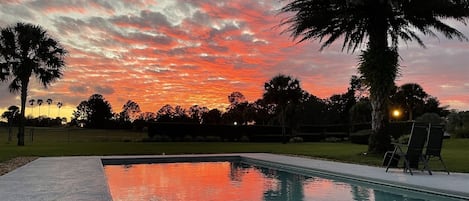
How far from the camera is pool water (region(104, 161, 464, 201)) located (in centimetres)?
743

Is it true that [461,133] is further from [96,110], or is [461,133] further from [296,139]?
[96,110]

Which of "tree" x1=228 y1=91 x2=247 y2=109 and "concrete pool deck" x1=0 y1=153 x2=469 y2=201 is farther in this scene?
"tree" x1=228 y1=91 x2=247 y2=109

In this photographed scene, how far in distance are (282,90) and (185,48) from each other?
1698 centimetres

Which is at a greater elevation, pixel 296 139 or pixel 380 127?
pixel 380 127

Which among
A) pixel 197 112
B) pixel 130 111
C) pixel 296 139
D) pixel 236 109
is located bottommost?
pixel 296 139

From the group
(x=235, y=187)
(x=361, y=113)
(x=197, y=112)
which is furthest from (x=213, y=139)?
(x=197, y=112)

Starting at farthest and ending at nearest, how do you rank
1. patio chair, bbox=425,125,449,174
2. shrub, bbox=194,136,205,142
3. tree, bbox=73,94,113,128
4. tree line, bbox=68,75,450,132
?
tree, bbox=73,94,113,128
tree line, bbox=68,75,450,132
shrub, bbox=194,136,205,142
patio chair, bbox=425,125,449,174

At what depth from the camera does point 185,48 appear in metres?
21.4

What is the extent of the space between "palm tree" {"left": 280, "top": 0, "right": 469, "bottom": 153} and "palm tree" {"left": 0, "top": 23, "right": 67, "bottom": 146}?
16345mm

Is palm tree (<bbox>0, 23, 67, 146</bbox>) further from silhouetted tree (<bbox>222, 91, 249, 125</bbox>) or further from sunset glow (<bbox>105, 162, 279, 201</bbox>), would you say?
silhouetted tree (<bbox>222, 91, 249, 125</bbox>)

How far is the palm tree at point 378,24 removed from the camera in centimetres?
1362

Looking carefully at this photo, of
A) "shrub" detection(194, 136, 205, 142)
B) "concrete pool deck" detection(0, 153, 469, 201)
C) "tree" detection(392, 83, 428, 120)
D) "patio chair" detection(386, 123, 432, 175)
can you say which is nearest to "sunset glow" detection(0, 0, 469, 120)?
"shrub" detection(194, 136, 205, 142)

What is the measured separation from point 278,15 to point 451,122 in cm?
1849

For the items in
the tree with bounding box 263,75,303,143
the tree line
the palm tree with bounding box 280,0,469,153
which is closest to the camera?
the palm tree with bounding box 280,0,469,153
